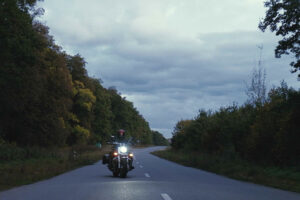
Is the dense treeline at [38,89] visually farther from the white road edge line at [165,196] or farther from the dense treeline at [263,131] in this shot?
the white road edge line at [165,196]

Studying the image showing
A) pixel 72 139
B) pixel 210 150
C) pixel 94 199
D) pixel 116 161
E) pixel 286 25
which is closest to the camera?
pixel 94 199

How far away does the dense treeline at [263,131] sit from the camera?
20306 millimetres

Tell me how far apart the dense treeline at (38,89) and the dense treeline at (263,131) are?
15.8 metres

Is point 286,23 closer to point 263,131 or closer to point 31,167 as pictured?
point 263,131

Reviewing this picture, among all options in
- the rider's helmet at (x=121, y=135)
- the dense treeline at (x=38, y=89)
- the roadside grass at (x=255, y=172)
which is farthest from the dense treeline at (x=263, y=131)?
the dense treeline at (x=38, y=89)

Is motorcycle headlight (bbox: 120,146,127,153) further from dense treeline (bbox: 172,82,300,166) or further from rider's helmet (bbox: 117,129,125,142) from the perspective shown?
dense treeline (bbox: 172,82,300,166)

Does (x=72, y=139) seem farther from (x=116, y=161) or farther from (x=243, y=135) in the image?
(x=116, y=161)

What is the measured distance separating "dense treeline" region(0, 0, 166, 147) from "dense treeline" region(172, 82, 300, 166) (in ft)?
51.7

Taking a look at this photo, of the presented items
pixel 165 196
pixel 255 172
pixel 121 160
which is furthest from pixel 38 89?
pixel 165 196

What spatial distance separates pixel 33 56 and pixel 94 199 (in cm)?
1992

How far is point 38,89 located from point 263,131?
20.5 m

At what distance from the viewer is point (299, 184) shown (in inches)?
596

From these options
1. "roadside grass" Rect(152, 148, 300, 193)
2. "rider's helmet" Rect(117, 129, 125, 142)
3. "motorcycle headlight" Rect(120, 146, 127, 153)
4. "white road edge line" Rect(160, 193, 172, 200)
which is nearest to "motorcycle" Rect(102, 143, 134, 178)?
"motorcycle headlight" Rect(120, 146, 127, 153)

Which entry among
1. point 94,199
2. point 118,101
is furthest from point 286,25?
point 118,101
